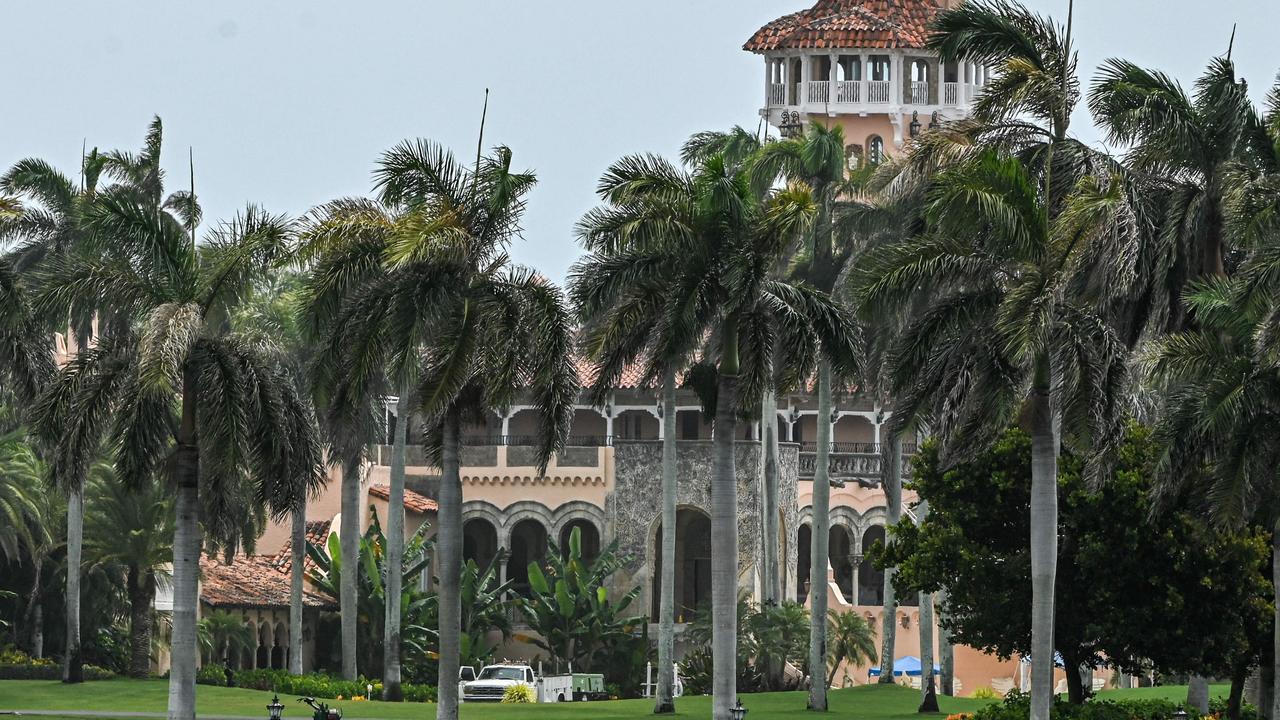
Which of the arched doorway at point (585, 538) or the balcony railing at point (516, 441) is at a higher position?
the balcony railing at point (516, 441)

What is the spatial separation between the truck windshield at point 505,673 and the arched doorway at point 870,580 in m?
20.5

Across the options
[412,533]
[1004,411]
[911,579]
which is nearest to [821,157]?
[911,579]

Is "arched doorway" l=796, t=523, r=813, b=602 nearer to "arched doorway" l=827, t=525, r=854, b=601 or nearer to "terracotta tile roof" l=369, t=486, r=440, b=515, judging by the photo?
"arched doorway" l=827, t=525, r=854, b=601

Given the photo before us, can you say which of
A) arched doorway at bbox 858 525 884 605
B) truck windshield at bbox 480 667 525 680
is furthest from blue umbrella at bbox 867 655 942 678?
truck windshield at bbox 480 667 525 680

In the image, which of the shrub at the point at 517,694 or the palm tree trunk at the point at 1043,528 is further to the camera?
the shrub at the point at 517,694

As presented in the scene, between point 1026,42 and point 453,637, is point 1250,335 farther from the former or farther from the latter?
point 453,637

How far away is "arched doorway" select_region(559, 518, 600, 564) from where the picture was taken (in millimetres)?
74875

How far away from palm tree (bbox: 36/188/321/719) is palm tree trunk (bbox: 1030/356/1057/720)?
11495 mm

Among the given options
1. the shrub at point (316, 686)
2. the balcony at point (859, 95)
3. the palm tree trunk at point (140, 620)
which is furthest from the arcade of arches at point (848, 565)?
the palm tree trunk at point (140, 620)

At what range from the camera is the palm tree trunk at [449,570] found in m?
37.1

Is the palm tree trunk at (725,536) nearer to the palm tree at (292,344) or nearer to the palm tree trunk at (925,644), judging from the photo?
the palm tree trunk at (925,644)

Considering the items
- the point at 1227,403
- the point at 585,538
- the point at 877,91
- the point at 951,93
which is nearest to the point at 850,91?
the point at 877,91

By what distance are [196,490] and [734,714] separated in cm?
937

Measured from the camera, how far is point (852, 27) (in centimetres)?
8112
